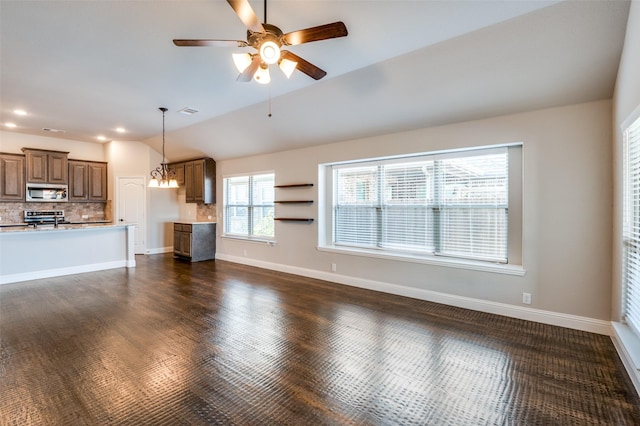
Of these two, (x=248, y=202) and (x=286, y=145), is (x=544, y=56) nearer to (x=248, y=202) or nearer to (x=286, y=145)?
(x=286, y=145)

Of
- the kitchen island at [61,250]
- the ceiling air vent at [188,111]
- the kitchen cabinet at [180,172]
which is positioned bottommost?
the kitchen island at [61,250]

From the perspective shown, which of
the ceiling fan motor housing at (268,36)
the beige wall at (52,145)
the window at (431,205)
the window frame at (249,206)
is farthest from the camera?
the beige wall at (52,145)

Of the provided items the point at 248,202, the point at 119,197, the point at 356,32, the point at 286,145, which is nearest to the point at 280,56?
the point at 356,32

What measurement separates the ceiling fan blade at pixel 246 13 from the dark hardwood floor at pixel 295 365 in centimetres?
266

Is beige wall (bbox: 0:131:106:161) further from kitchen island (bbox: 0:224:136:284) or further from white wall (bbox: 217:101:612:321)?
white wall (bbox: 217:101:612:321)

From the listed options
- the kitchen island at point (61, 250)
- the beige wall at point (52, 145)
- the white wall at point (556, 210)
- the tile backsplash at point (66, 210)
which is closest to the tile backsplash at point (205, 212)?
the kitchen island at point (61, 250)

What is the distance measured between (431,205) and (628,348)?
251cm

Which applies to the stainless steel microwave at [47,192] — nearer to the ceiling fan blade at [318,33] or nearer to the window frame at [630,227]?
the ceiling fan blade at [318,33]

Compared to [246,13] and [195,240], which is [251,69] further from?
[195,240]

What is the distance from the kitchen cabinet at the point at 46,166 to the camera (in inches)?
276

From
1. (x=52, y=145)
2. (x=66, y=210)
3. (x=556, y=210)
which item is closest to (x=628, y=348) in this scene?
(x=556, y=210)

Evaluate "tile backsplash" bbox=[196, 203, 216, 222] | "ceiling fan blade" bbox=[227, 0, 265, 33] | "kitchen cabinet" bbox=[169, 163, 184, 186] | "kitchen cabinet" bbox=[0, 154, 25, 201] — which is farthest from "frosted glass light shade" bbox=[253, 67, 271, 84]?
"kitchen cabinet" bbox=[0, 154, 25, 201]

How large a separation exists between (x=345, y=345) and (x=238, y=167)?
5.34 metres

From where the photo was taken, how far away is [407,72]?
3488 mm
